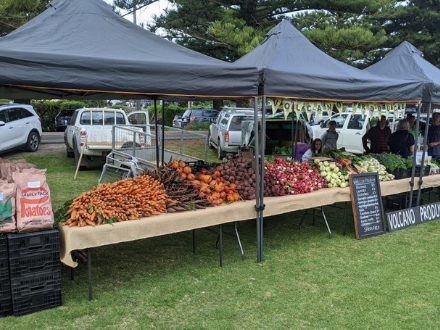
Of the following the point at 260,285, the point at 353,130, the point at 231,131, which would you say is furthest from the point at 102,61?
the point at 353,130

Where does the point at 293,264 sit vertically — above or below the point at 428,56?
below

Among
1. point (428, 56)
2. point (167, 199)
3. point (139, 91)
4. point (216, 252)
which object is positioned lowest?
point (216, 252)

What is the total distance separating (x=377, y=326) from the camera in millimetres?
3662

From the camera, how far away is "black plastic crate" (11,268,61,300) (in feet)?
11.9

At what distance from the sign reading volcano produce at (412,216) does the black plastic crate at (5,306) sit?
5341 millimetres

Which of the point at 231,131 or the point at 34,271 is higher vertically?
the point at 231,131

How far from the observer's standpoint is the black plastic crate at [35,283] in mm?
3635

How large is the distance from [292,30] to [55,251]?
4618 mm

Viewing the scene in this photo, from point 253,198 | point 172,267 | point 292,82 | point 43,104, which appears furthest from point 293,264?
point 43,104

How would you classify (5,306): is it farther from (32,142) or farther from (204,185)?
(32,142)

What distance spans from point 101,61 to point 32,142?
1245cm

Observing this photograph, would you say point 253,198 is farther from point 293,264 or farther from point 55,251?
point 55,251

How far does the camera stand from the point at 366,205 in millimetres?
6219

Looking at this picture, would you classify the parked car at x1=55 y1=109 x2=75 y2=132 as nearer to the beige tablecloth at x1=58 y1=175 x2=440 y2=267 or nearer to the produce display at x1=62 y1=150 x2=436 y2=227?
the produce display at x1=62 y1=150 x2=436 y2=227
